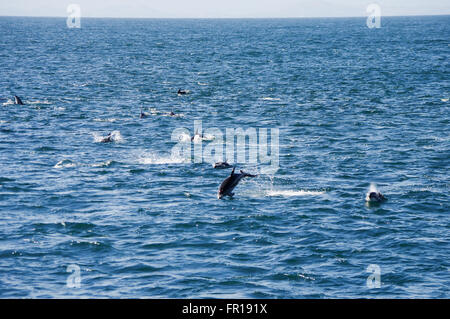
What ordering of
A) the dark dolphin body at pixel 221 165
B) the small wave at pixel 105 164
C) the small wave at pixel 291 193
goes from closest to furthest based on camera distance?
1. the small wave at pixel 291 193
2. the dark dolphin body at pixel 221 165
3. the small wave at pixel 105 164

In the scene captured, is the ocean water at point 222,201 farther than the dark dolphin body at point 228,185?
No

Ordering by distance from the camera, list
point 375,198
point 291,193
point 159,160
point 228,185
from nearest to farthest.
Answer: point 375,198 → point 228,185 → point 291,193 → point 159,160

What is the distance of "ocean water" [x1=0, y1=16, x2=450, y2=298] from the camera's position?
973 inches

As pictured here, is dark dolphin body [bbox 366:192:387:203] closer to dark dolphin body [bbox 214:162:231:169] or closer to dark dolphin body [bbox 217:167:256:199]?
dark dolphin body [bbox 217:167:256:199]

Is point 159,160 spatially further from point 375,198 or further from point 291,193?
point 375,198

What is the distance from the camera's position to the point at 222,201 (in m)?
35.0

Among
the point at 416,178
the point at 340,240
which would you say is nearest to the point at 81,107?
the point at 416,178

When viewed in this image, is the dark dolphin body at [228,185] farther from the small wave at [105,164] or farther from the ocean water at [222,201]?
the small wave at [105,164]

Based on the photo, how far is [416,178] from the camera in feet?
130

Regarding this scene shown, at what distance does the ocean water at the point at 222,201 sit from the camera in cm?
2472

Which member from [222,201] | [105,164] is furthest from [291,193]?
[105,164]

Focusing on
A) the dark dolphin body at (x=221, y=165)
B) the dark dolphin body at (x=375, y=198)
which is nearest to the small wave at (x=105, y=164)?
the dark dolphin body at (x=221, y=165)
